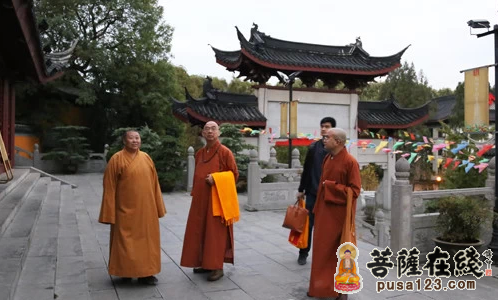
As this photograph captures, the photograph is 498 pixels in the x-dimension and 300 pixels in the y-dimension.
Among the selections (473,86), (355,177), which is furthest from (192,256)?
(473,86)

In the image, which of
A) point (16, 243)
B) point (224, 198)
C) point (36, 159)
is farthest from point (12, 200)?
point (36, 159)

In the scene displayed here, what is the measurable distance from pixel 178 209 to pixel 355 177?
6.43m

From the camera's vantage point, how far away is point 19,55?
740 centimetres

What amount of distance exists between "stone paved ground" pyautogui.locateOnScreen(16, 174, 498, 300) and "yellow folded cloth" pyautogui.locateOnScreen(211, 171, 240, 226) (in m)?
0.68

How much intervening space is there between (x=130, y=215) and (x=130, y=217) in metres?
0.02

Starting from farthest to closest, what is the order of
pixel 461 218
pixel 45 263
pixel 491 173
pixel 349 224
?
pixel 491 173 < pixel 461 218 < pixel 45 263 < pixel 349 224

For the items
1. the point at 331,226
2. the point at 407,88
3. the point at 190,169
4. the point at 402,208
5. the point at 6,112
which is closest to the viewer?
the point at 331,226

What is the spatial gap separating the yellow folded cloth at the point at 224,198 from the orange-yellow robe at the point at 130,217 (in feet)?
2.08

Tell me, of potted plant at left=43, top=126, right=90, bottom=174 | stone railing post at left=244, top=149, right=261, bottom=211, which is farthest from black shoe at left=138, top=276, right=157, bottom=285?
potted plant at left=43, top=126, right=90, bottom=174

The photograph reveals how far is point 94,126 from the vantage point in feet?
71.4

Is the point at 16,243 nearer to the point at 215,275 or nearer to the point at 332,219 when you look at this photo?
the point at 215,275

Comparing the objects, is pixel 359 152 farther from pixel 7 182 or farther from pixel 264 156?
pixel 7 182

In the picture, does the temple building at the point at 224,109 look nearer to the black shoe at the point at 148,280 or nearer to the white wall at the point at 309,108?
the white wall at the point at 309,108

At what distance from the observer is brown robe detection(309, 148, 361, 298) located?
11.8ft
